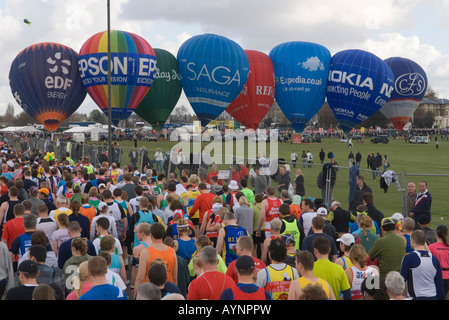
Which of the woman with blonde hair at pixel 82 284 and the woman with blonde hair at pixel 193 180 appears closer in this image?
the woman with blonde hair at pixel 82 284

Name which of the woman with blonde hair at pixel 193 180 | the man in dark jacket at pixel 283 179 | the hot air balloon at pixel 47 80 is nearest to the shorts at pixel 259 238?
the woman with blonde hair at pixel 193 180

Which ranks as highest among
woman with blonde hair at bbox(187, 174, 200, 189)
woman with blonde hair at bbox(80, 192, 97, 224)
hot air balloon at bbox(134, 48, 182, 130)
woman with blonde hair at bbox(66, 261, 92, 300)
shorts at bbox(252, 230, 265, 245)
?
hot air balloon at bbox(134, 48, 182, 130)

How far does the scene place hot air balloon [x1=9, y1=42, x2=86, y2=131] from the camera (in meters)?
24.7

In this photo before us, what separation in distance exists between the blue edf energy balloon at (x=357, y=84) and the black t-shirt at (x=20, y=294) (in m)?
24.6

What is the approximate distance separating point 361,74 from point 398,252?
Result: 2160cm

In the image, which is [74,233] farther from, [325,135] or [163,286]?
[325,135]

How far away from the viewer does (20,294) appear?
16.7 ft

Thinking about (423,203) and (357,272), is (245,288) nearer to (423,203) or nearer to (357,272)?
(357,272)

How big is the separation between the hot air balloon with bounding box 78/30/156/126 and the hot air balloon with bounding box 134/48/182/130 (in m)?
1.17

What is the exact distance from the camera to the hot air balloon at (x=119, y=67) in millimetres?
24062

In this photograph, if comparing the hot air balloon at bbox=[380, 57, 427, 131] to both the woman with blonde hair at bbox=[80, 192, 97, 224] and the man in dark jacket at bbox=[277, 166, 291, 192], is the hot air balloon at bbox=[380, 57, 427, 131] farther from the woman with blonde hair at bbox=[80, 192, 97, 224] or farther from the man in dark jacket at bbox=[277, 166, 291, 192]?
the woman with blonde hair at bbox=[80, 192, 97, 224]

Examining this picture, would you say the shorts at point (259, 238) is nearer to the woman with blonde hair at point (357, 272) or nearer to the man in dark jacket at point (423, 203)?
the man in dark jacket at point (423, 203)

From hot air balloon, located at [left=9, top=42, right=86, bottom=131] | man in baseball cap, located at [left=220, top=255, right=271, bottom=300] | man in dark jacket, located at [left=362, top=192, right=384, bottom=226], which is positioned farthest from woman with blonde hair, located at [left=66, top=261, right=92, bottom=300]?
hot air balloon, located at [left=9, top=42, right=86, bottom=131]

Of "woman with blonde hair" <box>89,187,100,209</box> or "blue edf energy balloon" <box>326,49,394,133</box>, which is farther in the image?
"blue edf energy balloon" <box>326,49,394,133</box>
